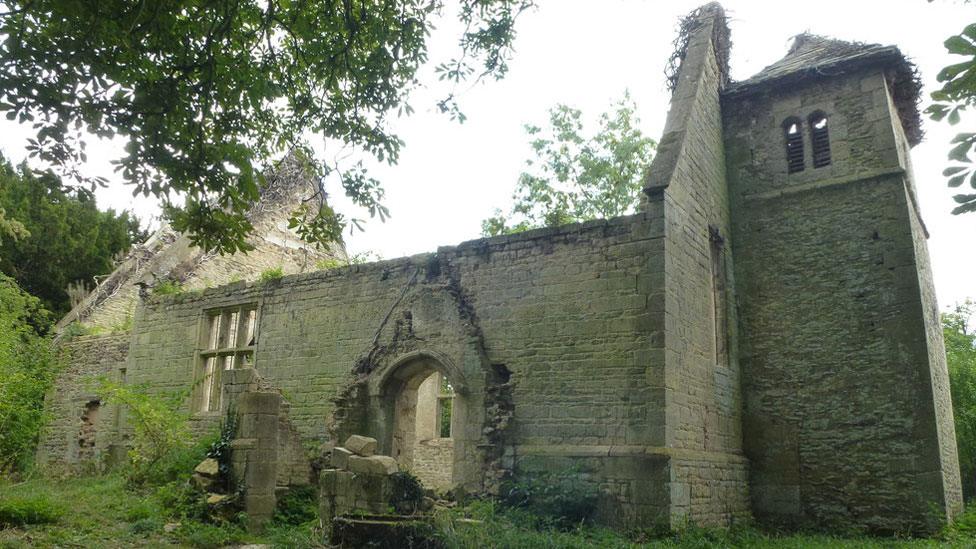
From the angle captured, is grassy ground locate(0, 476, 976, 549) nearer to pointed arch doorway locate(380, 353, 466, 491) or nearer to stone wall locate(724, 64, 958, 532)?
stone wall locate(724, 64, 958, 532)

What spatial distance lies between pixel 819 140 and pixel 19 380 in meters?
16.9

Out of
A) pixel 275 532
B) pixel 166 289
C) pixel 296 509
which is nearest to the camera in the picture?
pixel 275 532

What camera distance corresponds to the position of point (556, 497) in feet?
32.0

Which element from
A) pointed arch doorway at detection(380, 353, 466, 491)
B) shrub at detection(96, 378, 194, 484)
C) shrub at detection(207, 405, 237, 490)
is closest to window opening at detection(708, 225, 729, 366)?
pointed arch doorway at detection(380, 353, 466, 491)

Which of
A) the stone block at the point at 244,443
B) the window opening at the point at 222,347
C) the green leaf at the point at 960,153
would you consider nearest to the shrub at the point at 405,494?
the stone block at the point at 244,443

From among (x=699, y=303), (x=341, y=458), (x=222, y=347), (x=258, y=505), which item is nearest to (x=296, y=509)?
(x=258, y=505)

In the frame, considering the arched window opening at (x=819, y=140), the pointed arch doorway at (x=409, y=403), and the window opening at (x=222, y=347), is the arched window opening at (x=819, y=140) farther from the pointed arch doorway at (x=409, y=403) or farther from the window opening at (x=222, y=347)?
the window opening at (x=222, y=347)

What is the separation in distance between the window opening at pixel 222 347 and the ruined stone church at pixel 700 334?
8 centimetres

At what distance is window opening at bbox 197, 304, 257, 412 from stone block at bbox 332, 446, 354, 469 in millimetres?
5701

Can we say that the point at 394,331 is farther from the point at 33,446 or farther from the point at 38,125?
the point at 33,446

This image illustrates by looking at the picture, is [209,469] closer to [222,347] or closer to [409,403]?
[409,403]

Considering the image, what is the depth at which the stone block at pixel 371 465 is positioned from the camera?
916 cm

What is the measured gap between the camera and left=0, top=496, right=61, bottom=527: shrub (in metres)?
9.16

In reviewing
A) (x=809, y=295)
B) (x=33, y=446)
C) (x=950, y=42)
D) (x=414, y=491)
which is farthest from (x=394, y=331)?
(x=33, y=446)
